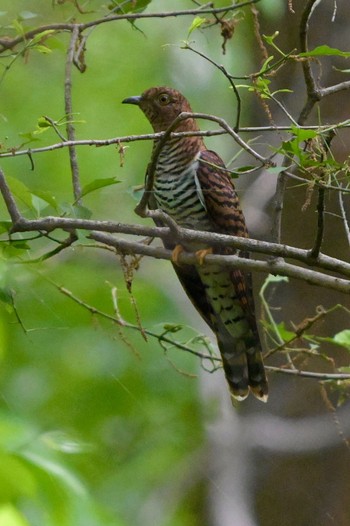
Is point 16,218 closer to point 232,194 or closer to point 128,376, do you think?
point 232,194

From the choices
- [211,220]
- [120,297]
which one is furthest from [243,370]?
[120,297]

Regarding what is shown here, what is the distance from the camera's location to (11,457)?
953 mm

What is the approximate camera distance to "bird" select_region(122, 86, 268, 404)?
8.68 feet

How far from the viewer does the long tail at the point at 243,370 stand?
8.96 feet

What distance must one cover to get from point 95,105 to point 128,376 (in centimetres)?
143

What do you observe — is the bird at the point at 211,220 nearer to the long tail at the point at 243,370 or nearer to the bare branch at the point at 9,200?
the long tail at the point at 243,370

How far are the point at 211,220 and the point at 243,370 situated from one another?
498 mm

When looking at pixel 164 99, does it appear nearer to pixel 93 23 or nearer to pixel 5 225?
pixel 93 23

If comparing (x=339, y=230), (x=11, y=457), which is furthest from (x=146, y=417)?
(x=11, y=457)

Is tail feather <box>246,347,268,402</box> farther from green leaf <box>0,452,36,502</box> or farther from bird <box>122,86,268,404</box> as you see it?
green leaf <box>0,452,36,502</box>

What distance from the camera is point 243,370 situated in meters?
2.73

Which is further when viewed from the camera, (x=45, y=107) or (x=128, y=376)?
(x=45, y=107)

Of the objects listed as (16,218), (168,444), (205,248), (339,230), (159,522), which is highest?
(16,218)

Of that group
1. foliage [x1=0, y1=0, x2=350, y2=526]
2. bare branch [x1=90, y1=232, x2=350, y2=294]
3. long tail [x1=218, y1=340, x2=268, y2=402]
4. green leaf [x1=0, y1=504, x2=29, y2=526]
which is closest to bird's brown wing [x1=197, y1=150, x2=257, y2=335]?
foliage [x1=0, y1=0, x2=350, y2=526]
